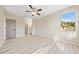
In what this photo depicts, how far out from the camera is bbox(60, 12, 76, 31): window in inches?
145

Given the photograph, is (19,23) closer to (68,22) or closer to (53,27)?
(53,27)

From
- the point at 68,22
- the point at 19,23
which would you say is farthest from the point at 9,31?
the point at 68,22

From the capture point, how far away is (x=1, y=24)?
3627mm

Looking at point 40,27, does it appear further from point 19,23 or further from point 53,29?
point 19,23

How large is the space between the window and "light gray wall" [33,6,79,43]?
0.50 feet

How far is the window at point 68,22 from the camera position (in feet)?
12.0

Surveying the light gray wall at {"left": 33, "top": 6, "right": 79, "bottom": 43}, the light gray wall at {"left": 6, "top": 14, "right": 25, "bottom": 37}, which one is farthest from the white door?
the light gray wall at {"left": 33, "top": 6, "right": 79, "bottom": 43}

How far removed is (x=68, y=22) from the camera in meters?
3.65

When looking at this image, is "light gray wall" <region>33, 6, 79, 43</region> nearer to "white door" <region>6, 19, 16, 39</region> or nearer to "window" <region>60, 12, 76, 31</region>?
"window" <region>60, 12, 76, 31</region>

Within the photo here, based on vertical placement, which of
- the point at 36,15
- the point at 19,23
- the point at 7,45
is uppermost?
the point at 36,15

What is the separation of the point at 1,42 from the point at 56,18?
2.11 meters

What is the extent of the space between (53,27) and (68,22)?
61 cm

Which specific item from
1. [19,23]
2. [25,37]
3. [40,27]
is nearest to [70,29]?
[40,27]

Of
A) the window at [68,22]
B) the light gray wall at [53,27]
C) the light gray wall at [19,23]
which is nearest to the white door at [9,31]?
the light gray wall at [19,23]
